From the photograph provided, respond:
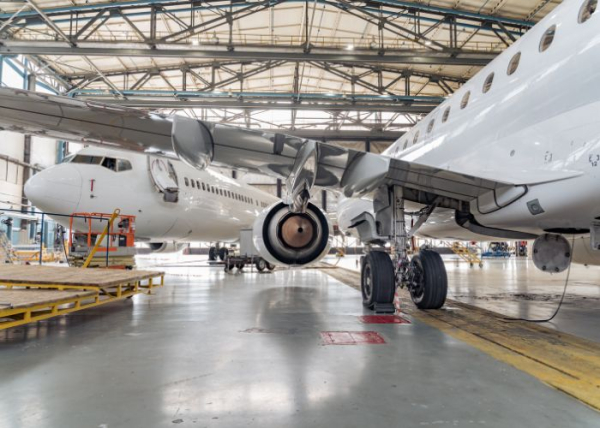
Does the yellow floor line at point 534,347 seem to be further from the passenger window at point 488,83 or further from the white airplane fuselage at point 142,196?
the white airplane fuselage at point 142,196

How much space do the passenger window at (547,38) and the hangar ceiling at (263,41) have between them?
10.2 meters

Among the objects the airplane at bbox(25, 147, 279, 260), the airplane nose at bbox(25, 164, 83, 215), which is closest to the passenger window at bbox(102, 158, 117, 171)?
the airplane at bbox(25, 147, 279, 260)

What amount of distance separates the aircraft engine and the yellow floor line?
179 centimetres

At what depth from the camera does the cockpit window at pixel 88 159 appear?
29.1ft

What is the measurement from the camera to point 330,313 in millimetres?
5426

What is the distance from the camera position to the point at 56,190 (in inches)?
318

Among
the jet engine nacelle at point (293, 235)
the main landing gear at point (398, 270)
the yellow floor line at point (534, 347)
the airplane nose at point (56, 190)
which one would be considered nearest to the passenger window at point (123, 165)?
the airplane nose at point (56, 190)

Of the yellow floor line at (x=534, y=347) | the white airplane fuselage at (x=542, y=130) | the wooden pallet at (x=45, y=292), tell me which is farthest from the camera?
the wooden pallet at (x=45, y=292)

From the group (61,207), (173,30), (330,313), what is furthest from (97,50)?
(330,313)

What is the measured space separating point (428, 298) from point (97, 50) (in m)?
13.3

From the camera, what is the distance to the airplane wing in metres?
3.81

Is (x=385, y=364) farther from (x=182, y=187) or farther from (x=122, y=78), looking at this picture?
(x=122, y=78)

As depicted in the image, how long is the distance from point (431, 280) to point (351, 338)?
2.05 metres

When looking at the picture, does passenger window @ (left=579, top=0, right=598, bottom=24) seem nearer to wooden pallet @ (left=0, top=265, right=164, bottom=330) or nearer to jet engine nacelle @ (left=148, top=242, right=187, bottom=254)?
wooden pallet @ (left=0, top=265, right=164, bottom=330)
